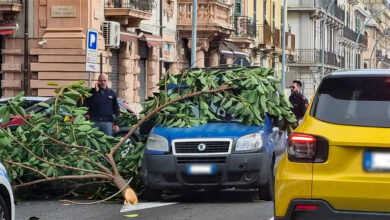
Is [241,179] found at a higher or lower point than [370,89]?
lower

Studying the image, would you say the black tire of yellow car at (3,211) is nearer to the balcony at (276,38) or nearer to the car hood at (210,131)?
the car hood at (210,131)

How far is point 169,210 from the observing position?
12.0 metres

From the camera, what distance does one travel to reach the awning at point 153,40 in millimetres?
36275

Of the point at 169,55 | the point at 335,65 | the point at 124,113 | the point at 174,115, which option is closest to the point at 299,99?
the point at 124,113

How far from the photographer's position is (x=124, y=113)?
15.2 m

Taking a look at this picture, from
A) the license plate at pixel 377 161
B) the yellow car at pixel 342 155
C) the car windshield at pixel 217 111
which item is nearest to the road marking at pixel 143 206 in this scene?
the car windshield at pixel 217 111

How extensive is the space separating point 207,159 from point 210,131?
1.32 ft

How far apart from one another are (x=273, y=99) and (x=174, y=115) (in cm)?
142

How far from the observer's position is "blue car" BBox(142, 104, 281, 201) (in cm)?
1241

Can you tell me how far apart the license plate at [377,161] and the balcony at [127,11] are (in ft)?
86.8

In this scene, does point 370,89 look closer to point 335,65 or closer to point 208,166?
point 208,166

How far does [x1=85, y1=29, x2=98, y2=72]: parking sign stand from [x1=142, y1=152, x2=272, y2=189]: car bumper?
9.60 m

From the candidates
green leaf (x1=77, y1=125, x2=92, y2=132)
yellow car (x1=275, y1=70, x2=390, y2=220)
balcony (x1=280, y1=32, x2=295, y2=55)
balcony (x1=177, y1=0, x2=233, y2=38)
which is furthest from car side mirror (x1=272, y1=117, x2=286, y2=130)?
balcony (x1=280, y1=32, x2=295, y2=55)

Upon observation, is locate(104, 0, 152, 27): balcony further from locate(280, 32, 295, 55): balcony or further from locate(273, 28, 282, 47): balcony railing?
locate(280, 32, 295, 55): balcony
